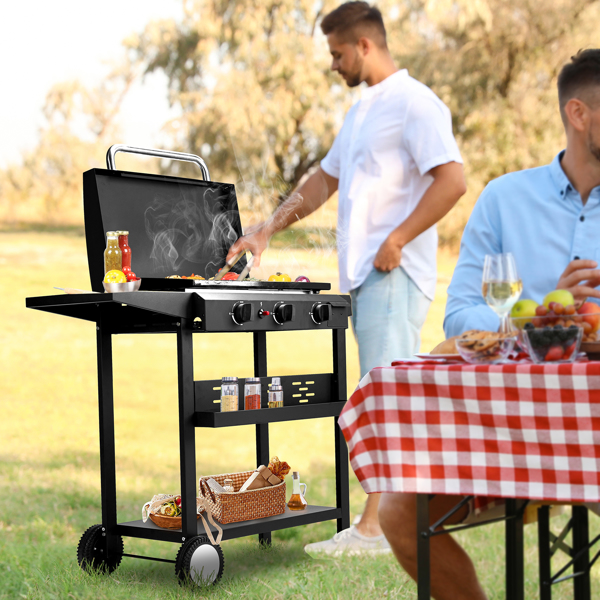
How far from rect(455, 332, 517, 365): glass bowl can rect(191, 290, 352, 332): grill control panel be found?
119 cm

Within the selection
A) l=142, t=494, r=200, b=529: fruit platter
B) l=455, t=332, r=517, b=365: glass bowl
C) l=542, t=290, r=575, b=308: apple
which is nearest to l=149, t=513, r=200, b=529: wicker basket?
l=142, t=494, r=200, b=529: fruit platter

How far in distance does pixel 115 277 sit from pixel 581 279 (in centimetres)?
145

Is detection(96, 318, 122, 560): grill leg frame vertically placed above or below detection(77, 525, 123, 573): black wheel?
above

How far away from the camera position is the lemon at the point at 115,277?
238 cm

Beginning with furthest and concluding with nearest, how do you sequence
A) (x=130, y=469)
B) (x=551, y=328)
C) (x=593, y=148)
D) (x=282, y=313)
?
(x=130, y=469) < (x=282, y=313) < (x=593, y=148) < (x=551, y=328)

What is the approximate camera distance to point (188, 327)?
242cm

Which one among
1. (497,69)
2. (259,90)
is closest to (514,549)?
(259,90)

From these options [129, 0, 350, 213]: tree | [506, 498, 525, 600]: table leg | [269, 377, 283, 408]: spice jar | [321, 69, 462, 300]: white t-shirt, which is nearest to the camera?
[506, 498, 525, 600]: table leg

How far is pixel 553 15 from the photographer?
1086 cm

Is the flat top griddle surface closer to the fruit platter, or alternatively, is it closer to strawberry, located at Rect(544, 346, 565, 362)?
the fruit platter

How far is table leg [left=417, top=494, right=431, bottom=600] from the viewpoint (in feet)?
4.49

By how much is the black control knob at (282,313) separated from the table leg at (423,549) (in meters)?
1.28

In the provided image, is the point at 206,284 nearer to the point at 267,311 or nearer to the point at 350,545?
the point at 267,311

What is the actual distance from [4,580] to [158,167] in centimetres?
997
